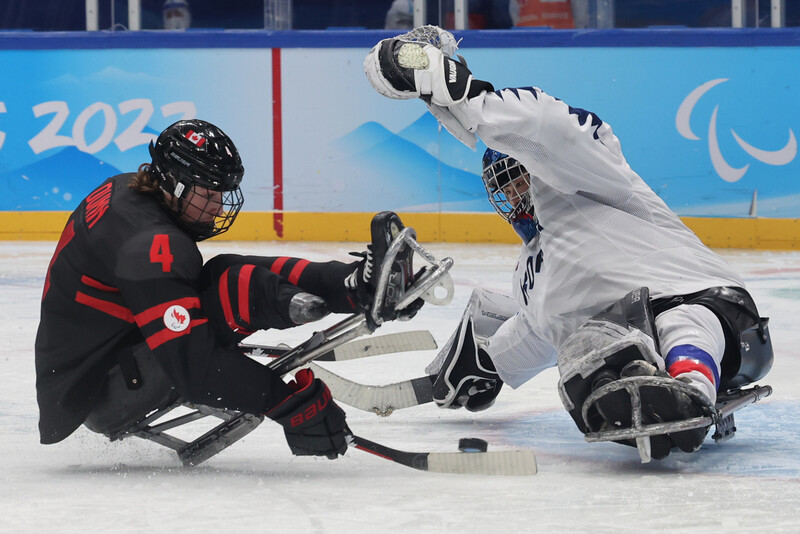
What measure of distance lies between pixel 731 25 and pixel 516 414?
4.46 m

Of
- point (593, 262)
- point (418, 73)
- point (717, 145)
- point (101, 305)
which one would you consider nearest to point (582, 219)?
point (593, 262)

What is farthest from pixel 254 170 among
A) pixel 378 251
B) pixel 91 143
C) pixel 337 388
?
pixel 378 251

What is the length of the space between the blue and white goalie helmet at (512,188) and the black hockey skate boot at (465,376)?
0.35 metres

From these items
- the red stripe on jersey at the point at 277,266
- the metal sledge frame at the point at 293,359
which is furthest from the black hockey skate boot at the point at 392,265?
the red stripe on jersey at the point at 277,266

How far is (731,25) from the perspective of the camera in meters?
6.59

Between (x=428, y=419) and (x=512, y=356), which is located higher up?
(x=512, y=356)

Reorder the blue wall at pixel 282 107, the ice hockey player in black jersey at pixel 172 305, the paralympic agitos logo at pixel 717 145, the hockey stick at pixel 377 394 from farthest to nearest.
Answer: the blue wall at pixel 282 107 → the paralympic agitos logo at pixel 717 145 → the hockey stick at pixel 377 394 → the ice hockey player in black jersey at pixel 172 305

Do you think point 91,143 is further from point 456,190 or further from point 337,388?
point 337,388

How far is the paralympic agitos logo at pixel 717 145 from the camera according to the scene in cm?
632

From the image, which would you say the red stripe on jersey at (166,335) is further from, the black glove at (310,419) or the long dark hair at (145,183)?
the long dark hair at (145,183)

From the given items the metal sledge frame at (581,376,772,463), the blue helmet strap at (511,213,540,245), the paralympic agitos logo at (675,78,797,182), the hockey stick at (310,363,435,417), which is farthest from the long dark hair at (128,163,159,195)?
the paralympic agitos logo at (675,78,797,182)

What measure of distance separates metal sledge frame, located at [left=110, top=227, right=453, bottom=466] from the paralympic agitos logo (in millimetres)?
4539

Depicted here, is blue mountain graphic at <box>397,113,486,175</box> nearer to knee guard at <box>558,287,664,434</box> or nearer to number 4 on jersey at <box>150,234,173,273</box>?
knee guard at <box>558,287,664,434</box>

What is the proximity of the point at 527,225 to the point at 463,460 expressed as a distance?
0.61 m
